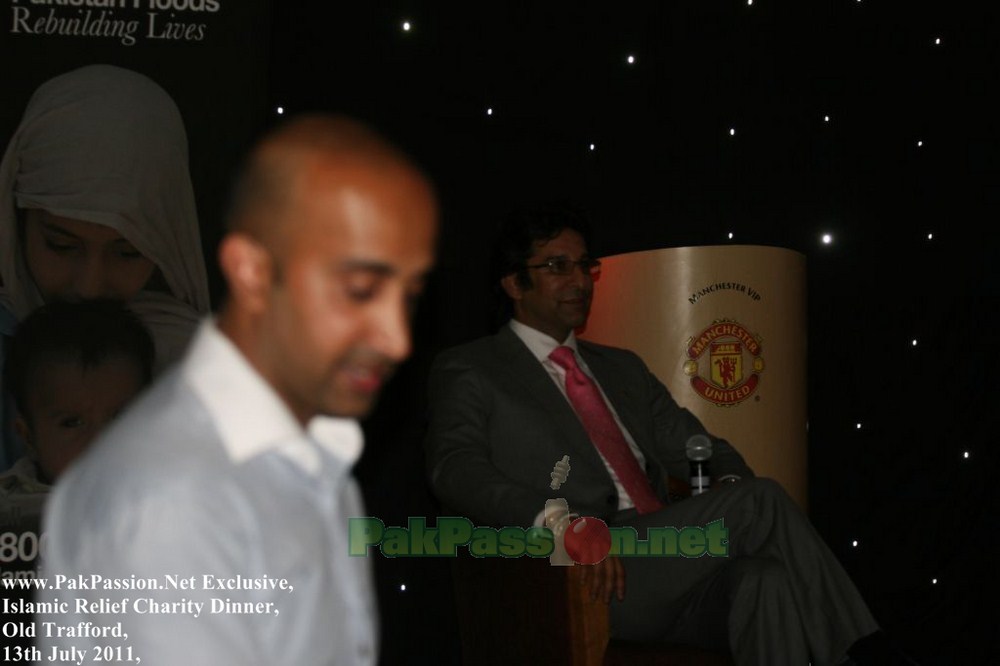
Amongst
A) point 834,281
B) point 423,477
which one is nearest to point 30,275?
point 423,477

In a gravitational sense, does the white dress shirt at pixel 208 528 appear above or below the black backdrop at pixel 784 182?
below

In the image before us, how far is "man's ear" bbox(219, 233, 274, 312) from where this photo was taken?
0.60 m

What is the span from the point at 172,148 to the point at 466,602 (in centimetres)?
128

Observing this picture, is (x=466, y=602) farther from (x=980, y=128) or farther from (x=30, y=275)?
(x=980, y=128)

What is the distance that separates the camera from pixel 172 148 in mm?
2637

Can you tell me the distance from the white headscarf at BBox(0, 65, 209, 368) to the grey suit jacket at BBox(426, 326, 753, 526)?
0.64 meters

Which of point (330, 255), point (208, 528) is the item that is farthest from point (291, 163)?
point (208, 528)

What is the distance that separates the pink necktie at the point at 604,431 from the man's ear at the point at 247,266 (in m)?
2.15

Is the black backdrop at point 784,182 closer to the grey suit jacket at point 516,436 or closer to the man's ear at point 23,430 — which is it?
the grey suit jacket at point 516,436

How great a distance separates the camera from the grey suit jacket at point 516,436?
7.83 feet

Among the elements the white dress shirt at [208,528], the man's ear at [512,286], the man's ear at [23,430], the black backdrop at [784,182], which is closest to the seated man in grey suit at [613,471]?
the man's ear at [512,286]

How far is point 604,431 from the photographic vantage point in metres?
2.78

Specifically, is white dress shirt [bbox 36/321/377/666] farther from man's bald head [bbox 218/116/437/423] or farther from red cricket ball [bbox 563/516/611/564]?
red cricket ball [bbox 563/516/611/564]

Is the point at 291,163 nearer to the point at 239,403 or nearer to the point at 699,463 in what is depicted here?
the point at 239,403
